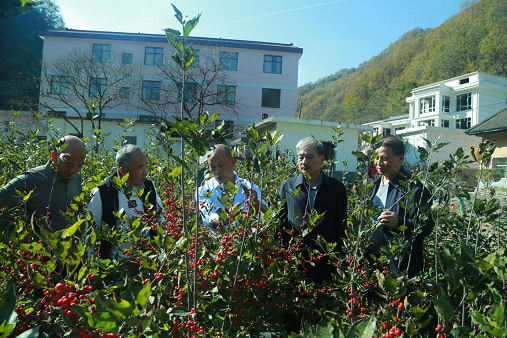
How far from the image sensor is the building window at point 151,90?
2980 cm

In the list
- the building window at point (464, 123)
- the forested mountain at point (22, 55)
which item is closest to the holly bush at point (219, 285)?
the forested mountain at point (22, 55)

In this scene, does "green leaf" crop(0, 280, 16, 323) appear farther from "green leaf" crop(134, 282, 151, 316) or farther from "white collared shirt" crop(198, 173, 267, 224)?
"white collared shirt" crop(198, 173, 267, 224)

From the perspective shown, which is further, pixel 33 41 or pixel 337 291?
pixel 33 41

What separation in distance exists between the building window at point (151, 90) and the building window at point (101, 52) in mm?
3780

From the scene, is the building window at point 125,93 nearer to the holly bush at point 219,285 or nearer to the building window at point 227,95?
the building window at point 227,95

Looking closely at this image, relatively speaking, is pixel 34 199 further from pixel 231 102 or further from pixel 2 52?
pixel 2 52

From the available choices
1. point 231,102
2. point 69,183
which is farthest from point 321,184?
point 231,102

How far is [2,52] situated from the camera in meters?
36.2

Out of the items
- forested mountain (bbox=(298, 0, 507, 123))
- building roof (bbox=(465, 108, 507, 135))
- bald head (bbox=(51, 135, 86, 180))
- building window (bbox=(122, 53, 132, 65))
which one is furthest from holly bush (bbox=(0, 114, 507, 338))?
forested mountain (bbox=(298, 0, 507, 123))

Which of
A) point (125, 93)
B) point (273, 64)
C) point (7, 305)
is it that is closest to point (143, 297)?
point (7, 305)

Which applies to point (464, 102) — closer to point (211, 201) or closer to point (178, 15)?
point (211, 201)

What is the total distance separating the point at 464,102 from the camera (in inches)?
1561

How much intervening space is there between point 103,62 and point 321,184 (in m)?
29.3

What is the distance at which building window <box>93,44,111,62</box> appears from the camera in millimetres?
29802
